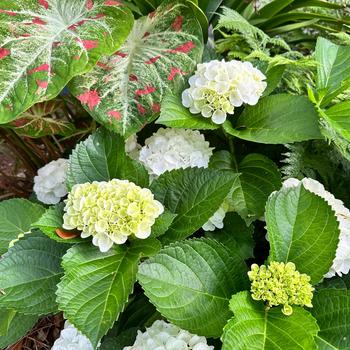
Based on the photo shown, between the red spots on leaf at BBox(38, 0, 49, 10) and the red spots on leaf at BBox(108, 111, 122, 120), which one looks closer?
the red spots on leaf at BBox(108, 111, 122, 120)

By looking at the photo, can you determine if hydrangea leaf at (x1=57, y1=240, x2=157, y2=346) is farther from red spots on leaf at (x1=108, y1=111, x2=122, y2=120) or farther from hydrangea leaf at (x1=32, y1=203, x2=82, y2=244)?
red spots on leaf at (x1=108, y1=111, x2=122, y2=120)

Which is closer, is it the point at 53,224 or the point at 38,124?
the point at 53,224

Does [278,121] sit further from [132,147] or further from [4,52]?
[4,52]

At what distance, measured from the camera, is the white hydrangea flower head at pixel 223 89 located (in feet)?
2.95

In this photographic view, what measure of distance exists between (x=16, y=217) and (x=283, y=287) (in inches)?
18.9

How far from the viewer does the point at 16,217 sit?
36.1 inches

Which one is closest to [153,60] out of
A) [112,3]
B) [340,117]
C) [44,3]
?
[112,3]

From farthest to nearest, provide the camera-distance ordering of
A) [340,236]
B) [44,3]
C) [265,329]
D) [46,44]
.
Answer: [44,3]
[46,44]
[340,236]
[265,329]

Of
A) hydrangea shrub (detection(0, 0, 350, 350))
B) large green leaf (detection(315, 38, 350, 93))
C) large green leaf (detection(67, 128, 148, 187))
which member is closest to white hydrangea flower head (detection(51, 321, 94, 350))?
hydrangea shrub (detection(0, 0, 350, 350))

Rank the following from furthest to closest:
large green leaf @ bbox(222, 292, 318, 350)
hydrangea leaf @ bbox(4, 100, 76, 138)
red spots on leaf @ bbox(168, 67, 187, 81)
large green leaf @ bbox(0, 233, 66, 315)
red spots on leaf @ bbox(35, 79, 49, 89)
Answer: hydrangea leaf @ bbox(4, 100, 76, 138) → red spots on leaf @ bbox(168, 67, 187, 81) → red spots on leaf @ bbox(35, 79, 49, 89) → large green leaf @ bbox(0, 233, 66, 315) → large green leaf @ bbox(222, 292, 318, 350)

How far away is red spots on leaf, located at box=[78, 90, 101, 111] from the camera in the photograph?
0.94m

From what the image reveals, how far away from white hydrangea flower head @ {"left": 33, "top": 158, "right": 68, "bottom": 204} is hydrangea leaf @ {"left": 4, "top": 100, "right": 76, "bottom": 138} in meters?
0.10

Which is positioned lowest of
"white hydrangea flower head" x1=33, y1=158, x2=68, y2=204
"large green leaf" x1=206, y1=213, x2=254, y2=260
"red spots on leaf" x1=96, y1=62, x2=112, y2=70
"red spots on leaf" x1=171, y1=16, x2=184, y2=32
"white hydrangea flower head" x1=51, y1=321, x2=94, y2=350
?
"white hydrangea flower head" x1=51, y1=321, x2=94, y2=350

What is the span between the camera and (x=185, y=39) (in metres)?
1.01
